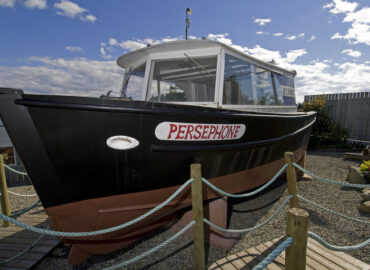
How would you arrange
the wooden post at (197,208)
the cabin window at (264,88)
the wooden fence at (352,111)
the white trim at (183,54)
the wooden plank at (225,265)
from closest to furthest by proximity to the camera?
1. the wooden post at (197,208)
2. the wooden plank at (225,265)
3. the white trim at (183,54)
4. the cabin window at (264,88)
5. the wooden fence at (352,111)

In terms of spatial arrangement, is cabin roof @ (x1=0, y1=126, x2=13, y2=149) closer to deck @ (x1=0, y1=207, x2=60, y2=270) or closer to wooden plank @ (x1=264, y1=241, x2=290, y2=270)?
deck @ (x1=0, y1=207, x2=60, y2=270)

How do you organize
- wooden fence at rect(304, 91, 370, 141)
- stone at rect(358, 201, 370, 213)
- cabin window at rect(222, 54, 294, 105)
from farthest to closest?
wooden fence at rect(304, 91, 370, 141) → stone at rect(358, 201, 370, 213) → cabin window at rect(222, 54, 294, 105)

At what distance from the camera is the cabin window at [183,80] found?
352 centimetres

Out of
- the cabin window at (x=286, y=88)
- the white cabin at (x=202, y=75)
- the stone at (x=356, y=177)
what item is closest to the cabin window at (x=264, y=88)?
the white cabin at (x=202, y=75)

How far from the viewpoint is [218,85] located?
3.29m

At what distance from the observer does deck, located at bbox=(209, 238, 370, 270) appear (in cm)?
224

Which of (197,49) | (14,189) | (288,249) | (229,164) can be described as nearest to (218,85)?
(197,49)

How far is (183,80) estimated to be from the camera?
4219mm

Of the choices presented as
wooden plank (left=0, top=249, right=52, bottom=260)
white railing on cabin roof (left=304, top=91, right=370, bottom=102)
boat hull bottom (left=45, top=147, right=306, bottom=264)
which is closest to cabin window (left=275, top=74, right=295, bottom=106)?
boat hull bottom (left=45, top=147, right=306, bottom=264)

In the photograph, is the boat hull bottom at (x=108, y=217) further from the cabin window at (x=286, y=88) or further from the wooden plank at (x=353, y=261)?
the cabin window at (x=286, y=88)

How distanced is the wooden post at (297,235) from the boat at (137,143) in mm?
1466

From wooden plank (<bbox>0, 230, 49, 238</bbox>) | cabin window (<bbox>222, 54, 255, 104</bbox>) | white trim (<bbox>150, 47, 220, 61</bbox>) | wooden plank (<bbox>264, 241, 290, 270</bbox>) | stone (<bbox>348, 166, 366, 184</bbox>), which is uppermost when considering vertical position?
white trim (<bbox>150, 47, 220, 61</bbox>)

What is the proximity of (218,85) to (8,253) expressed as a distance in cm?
356

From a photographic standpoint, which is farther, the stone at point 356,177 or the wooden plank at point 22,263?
the stone at point 356,177
